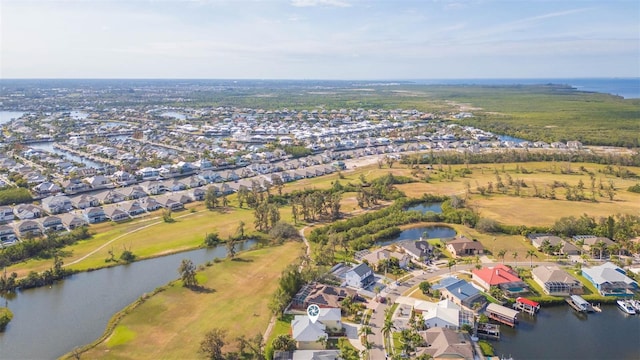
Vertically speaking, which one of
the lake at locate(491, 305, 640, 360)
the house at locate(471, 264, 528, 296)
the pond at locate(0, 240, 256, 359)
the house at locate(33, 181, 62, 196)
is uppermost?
the house at locate(33, 181, 62, 196)

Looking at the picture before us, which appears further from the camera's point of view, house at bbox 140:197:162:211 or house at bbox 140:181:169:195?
house at bbox 140:181:169:195

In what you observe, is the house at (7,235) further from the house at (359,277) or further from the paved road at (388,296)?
the paved road at (388,296)

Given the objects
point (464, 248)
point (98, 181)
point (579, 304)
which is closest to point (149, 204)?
point (98, 181)

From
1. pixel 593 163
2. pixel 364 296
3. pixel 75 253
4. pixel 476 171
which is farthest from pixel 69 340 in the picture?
pixel 593 163

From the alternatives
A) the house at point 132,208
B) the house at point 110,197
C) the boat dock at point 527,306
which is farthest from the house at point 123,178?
the boat dock at point 527,306

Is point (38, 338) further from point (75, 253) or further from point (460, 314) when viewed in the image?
point (460, 314)

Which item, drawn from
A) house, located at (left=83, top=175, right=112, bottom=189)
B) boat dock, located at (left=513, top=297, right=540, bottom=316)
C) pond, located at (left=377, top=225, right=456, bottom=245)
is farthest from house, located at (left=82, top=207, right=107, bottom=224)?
boat dock, located at (left=513, top=297, right=540, bottom=316)

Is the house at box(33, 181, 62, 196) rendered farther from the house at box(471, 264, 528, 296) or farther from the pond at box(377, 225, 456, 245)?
the house at box(471, 264, 528, 296)

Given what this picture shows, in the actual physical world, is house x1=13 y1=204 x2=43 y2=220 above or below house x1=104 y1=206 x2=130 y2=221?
above
